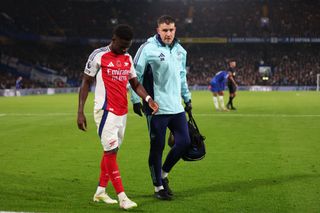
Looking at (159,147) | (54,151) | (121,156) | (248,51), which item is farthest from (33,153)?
(248,51)

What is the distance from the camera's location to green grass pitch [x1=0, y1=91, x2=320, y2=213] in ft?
21.2

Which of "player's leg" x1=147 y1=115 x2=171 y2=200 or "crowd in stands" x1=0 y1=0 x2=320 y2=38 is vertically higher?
"crowd in stands" x1=0 y1=0 x2=320 y2=38

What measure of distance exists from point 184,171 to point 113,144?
288 centimetres

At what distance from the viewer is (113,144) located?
6277 millimetres

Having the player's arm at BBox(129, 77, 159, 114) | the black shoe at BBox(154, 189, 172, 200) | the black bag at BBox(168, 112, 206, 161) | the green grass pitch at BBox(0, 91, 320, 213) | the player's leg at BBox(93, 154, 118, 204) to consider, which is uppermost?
the player's arm at BBox(129, 77, 159, 114)

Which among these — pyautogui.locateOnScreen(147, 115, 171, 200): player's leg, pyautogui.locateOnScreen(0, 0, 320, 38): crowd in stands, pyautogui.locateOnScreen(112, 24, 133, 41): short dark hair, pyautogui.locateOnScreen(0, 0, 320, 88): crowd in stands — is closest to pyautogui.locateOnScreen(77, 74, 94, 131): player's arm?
pyautogui.locateOnScreen(112, 24, 133, 41): short dark hair

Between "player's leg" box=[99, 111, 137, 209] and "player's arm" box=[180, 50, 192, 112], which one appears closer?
"player's leg" box=[99, 111, 137, 209]

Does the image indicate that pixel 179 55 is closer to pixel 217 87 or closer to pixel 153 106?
pixel 153 106

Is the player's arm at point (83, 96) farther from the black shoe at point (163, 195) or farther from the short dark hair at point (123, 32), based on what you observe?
the black shoe at point (163, 195)

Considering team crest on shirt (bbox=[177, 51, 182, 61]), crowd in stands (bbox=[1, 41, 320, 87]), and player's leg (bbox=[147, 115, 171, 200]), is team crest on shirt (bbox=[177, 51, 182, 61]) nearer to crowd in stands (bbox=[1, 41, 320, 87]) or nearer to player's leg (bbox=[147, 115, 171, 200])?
player's leg (bbox=[147, 115, 171, 200])

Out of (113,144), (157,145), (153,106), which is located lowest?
(157,145)

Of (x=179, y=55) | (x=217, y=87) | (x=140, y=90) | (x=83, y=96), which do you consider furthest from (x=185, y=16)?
(x=83, y=96)

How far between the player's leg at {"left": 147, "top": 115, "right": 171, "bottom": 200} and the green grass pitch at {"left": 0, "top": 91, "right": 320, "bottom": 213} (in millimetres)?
181

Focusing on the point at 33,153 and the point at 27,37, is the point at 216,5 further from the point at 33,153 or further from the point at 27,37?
the point at 33,153
